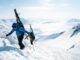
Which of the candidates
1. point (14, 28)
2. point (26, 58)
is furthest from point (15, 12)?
point (26, 58)

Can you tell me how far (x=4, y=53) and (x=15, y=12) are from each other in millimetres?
4364

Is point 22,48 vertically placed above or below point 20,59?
below

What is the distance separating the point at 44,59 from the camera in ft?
55.6

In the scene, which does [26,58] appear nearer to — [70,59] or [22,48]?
[22,48]

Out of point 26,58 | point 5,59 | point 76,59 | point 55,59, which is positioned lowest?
point 76,59

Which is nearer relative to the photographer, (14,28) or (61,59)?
(14,28)

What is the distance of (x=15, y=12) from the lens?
17.9 m

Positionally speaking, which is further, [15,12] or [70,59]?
[70,59]

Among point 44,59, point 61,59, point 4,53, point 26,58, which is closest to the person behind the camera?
point 4,53

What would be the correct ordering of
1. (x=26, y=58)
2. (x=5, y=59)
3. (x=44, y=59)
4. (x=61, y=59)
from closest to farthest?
(x=5, y=59)
(x=26, y=58)
(x=44, y=59)
(x=61, y=59)

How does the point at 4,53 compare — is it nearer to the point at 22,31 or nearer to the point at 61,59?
the point at 22,31

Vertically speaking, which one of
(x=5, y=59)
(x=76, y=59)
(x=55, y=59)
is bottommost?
(x=76, y=59)

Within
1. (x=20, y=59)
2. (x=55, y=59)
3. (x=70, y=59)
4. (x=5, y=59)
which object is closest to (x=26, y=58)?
(x=20, y=59)

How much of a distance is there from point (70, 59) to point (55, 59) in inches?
111
